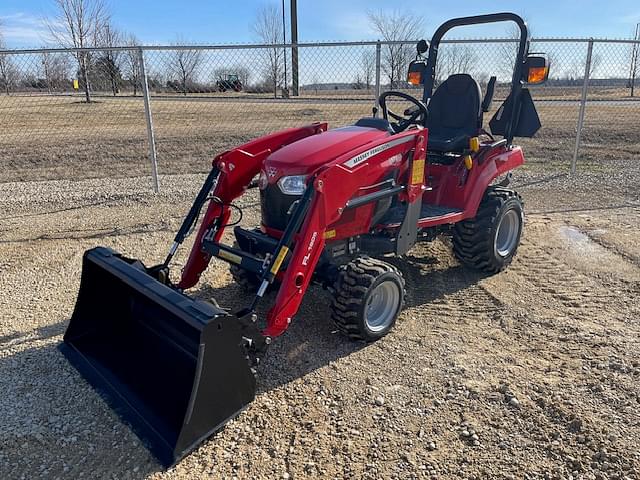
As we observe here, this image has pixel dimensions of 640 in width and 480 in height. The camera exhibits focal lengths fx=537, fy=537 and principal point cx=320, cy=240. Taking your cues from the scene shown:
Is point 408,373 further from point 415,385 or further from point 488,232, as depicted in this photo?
point 488,232

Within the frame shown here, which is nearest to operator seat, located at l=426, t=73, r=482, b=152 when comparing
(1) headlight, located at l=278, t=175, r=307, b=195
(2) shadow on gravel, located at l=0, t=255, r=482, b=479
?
(2) shadow on gravel, located at l=0, t=255, r=482, b=479

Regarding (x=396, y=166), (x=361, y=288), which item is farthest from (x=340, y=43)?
(x=361, y=288)

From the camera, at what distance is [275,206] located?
12.0 ft

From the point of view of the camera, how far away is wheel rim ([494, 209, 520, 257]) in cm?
498

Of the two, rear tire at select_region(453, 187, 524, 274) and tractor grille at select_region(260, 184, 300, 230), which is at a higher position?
tractor grille at select_region(260, 184, 300, 230)

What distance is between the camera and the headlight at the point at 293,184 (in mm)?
3461

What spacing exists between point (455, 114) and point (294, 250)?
2412 mm

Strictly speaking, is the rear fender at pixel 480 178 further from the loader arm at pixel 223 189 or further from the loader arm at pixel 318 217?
the loader arm at pixel 223 189

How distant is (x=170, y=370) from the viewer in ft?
10.0

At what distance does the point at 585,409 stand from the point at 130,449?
2.42m

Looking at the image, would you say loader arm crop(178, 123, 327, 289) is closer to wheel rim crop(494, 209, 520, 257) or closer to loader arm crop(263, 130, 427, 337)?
loader arm crop(263, 130, 427, 337)

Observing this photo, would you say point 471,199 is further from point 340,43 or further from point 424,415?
point 340,43

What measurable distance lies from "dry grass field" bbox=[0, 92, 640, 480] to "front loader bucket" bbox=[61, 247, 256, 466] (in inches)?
5.8

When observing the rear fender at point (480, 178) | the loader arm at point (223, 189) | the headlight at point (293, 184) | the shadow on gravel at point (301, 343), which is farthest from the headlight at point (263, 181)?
the rear fender at point (480, 178)
